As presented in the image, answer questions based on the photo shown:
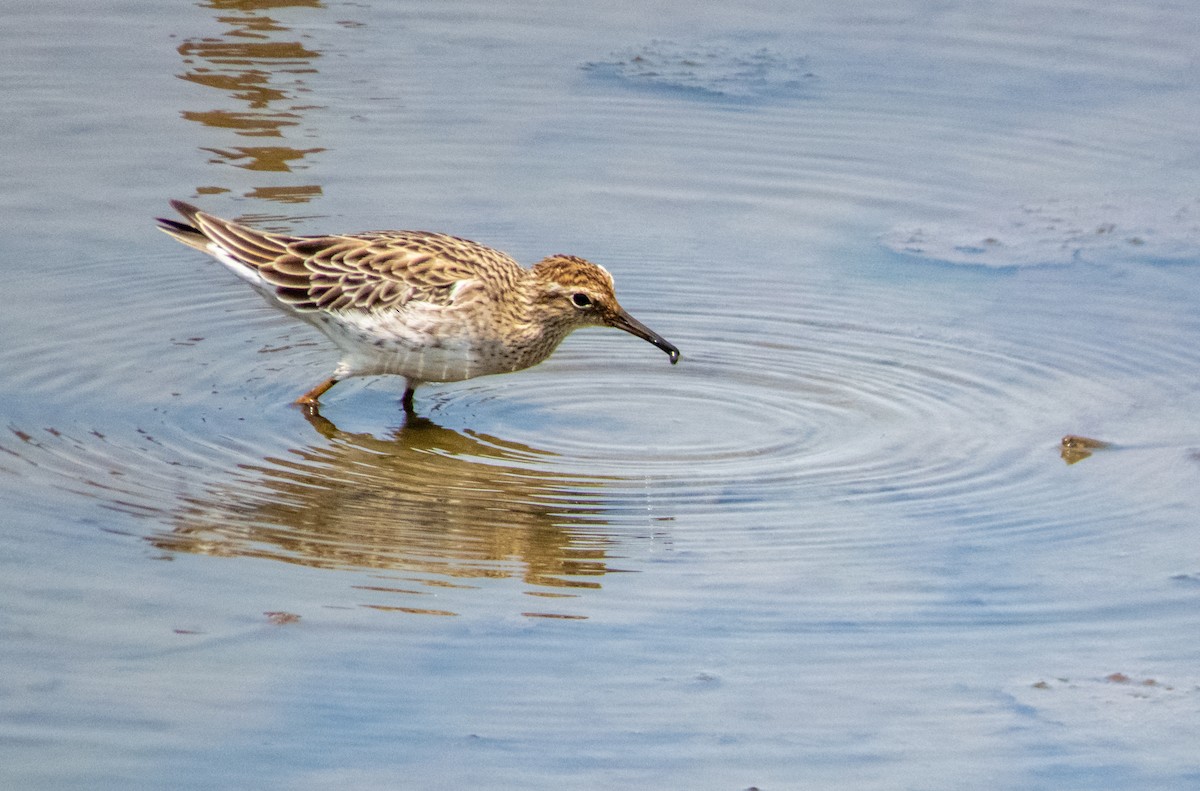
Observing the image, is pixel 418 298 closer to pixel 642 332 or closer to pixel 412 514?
pixel 642 332

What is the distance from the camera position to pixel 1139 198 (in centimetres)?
1164

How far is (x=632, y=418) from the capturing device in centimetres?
881

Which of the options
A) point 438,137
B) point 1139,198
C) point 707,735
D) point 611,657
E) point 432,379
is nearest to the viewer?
point 707,735

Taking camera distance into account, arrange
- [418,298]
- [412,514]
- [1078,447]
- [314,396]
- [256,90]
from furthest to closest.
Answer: [256,90] → [314,396] → [418,298] → [1078,447] → [412,514]

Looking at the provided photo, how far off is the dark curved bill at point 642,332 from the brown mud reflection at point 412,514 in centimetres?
96

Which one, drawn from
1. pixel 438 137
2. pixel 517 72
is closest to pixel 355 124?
pixel 438 137

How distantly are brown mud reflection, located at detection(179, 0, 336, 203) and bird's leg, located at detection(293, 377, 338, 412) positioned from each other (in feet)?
8.35

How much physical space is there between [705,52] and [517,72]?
156cm

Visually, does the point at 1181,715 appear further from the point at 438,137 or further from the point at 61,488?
the point at 438,137

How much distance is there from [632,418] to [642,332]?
1.43 ft

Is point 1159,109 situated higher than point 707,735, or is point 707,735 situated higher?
point 1159,109

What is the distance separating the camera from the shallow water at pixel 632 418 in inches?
225

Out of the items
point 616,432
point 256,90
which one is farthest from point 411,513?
point 256,90

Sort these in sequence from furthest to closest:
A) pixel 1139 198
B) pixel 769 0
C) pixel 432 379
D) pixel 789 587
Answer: pixel 769 0 < pixel 1139 198 < pixel 432 379 < pixel 789 587
